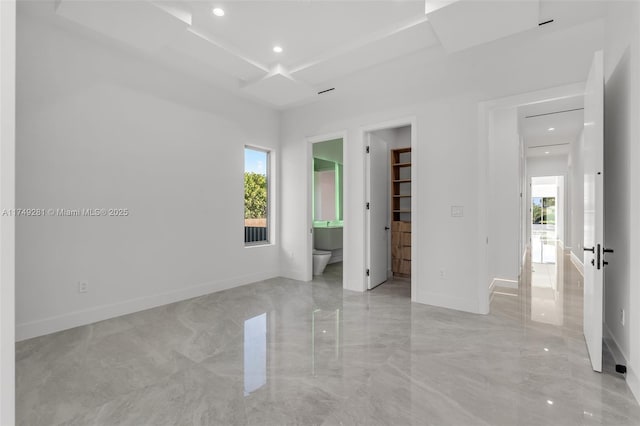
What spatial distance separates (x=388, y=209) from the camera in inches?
Result: 204

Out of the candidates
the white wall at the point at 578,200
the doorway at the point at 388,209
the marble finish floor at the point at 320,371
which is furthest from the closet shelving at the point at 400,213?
the white wall at the point at 578,200

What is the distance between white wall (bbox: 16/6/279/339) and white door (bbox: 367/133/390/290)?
6.43 feet

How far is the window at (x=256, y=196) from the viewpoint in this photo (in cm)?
486

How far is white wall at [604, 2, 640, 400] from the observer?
1.88 metres

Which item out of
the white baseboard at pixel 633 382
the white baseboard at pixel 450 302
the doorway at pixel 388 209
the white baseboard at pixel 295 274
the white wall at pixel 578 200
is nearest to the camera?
the white baseboard at pixel 633 382

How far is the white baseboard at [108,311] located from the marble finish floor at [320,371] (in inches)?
4.2

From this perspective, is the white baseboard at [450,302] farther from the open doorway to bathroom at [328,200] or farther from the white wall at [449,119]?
the open doorway to bathroom at [328,200]

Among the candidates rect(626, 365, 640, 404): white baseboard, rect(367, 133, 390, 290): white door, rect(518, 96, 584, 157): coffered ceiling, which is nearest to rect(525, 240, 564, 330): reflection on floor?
rect(626, 365, 640, 404): white baseboard

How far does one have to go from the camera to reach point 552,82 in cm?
297

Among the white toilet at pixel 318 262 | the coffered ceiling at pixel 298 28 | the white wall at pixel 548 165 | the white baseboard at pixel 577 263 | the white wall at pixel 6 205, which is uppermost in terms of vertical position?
the coffered ceiling at pixel 298 28

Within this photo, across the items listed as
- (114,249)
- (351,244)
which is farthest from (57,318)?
(351,244)

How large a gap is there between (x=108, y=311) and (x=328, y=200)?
4.94 meters

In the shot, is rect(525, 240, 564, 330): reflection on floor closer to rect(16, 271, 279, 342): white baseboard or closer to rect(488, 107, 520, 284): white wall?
rect(488, 107, 520, 284): white wall

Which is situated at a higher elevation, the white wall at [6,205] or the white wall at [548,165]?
the white wall at [548,165]
